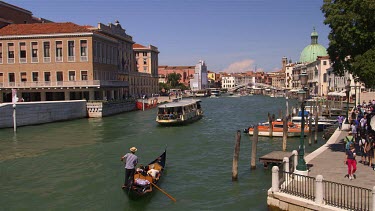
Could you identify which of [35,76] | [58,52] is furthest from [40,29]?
[35,76]

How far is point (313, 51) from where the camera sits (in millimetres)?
132375

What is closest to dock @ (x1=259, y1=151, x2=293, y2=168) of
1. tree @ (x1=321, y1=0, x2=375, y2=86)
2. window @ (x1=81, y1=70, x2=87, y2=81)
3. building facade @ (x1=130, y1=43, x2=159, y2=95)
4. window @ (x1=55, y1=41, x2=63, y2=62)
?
tree @ (x1=321, y1=0, x2=375, y2=86)

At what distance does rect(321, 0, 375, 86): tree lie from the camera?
1501cm

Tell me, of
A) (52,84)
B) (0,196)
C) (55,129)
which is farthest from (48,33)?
(0,196)

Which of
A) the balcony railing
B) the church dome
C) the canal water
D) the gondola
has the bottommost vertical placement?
the canal water

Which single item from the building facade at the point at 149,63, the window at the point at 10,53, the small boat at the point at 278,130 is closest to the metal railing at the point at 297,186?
the small boat at the point at 278,130

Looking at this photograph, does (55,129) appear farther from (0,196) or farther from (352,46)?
(352,46)

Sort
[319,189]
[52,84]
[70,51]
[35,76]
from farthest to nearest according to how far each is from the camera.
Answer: [35,76] < [70,51] < [52,84] < [319,189]

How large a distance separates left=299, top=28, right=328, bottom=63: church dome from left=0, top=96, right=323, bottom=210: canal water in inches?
4169

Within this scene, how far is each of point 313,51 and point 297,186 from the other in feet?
423

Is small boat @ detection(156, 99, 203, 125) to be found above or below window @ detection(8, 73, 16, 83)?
below

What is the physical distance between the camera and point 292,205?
37.1ft

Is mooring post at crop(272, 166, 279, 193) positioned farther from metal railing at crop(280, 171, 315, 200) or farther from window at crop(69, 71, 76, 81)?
window at crop(69, 71, 76, 81)

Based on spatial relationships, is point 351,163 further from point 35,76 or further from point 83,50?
point 35,76
